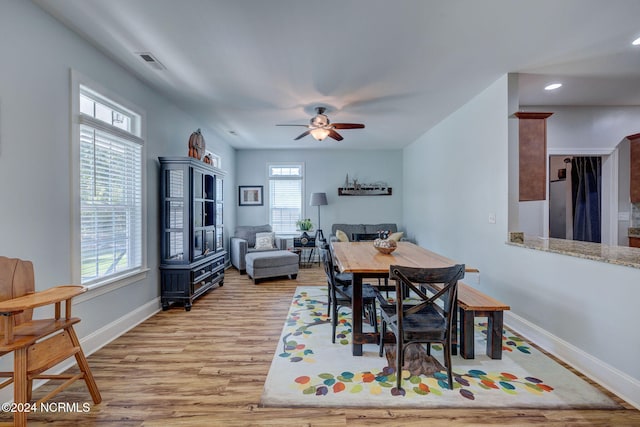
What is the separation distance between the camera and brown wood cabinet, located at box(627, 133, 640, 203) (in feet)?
12.0

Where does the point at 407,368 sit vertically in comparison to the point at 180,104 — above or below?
below

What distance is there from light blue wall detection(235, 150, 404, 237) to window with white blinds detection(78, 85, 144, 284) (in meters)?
3.64

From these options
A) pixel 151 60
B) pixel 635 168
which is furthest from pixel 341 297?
pixel 635 168

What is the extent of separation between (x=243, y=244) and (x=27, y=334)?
384 centimetres

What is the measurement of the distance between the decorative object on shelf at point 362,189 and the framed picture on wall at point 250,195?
1.95m

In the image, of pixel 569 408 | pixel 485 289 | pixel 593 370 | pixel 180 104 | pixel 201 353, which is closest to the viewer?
pixel 569 408

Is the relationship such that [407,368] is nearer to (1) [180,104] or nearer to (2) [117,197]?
(2) [117,197]

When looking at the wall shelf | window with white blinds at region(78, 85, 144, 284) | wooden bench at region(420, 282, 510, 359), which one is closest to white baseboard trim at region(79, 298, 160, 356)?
window with white blinds at region(78, 85, 144, 284)

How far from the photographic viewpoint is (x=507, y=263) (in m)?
3.03

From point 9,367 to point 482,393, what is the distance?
3.13m

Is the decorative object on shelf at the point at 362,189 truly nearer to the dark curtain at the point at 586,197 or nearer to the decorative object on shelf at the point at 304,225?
the decorative object on shelf at the point at 304,225

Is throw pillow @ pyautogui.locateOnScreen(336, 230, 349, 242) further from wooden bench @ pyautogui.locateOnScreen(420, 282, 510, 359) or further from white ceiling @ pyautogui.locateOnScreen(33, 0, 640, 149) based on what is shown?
wooden bench @ pyautogui.locateOnScreen(420, 282, 510, 359)

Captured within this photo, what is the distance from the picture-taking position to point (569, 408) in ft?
5.80

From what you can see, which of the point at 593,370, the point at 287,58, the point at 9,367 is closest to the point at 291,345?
the point at 9,367
